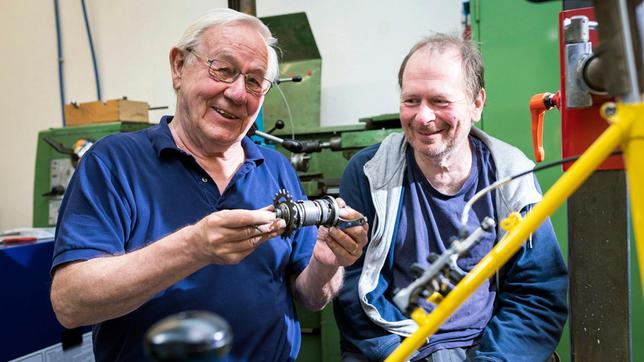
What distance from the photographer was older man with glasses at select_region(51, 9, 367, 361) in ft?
3.08

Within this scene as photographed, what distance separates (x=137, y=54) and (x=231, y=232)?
3187 millimetres

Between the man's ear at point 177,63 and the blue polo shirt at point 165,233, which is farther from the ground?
the man's ear at point 177,63

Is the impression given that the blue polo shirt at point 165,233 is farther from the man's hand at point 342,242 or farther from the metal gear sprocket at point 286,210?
the metal gear sprocket at point 286,210

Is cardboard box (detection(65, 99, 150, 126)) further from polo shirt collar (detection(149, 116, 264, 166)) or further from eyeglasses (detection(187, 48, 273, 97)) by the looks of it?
eyeglasses (detection(187, 48, 273, 97))

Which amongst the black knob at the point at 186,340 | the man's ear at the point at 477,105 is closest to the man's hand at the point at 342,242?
the man's ear at the point at 477,105

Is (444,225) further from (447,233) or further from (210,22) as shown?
(210,22)

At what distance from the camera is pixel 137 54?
3648 mm

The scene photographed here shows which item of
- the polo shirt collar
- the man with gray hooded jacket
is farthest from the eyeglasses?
the man with gray hooded jacket

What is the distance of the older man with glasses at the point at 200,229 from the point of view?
0.94 m

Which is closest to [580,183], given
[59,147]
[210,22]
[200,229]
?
[200,229]

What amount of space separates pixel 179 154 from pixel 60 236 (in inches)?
12.4

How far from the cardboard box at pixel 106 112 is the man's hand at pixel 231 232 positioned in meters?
2.15

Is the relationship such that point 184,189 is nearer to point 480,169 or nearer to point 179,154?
point 179,154

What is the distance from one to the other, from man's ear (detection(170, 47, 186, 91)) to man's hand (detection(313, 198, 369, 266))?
0.54m
